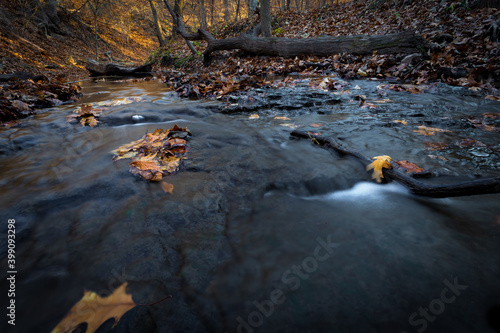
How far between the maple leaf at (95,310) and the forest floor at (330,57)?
4318 millimetres

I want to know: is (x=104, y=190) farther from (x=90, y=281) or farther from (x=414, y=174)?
(x=414, y=174)

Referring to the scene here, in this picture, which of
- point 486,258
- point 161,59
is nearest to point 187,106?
point 486,258

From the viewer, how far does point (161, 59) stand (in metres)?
14.2

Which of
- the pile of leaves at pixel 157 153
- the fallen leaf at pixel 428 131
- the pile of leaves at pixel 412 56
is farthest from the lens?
the pile of leaves at pixel 412 56

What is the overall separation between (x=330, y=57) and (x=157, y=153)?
763 centimetres

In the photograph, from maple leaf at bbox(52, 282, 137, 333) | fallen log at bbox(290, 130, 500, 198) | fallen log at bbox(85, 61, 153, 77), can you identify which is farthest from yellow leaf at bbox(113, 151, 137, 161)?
fallen log at bbox(85, 61, 153, 77)

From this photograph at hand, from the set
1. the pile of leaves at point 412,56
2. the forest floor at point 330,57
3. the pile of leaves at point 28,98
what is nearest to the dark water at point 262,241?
the pile of leaves at point 28,98

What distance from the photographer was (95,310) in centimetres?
92

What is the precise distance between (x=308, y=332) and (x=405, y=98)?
13.4ft

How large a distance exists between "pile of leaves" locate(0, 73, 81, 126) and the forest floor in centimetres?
2

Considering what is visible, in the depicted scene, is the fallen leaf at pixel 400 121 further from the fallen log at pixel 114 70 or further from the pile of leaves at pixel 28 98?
the fallen log at pixel 114 70

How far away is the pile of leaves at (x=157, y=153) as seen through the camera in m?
1.87

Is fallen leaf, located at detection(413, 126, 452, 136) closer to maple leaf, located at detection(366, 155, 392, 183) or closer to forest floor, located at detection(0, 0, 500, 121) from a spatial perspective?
maple leaf, located at detection(366, 155, 392, 183)

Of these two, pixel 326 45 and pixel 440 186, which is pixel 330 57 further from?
pixel 440 186
